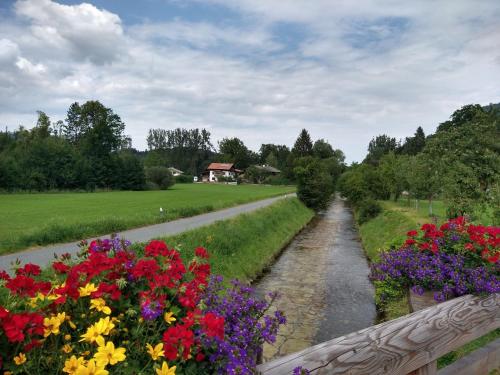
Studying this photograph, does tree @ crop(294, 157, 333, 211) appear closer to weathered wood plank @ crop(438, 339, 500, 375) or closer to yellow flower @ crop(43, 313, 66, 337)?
weathered wood plank @ crop(438, 339, 500, 375)

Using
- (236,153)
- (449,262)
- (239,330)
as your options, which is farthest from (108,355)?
(236,153)

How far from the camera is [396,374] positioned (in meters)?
2.59

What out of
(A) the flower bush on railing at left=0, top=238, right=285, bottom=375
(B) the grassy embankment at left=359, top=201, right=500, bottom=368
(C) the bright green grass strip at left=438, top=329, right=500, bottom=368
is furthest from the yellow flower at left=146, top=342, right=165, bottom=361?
(B) the grassy embankment at left=359, top=201, right=500, bottom=368

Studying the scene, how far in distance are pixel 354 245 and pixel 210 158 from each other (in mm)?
118558

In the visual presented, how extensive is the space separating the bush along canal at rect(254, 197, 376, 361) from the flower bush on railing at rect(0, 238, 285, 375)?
714cm

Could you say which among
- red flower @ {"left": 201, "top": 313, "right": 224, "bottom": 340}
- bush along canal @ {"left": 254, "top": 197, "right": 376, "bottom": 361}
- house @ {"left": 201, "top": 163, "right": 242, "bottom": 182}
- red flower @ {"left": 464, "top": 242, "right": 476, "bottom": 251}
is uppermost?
house @ {"left": 201, "top": 163, "right": 242, "bottom": 182}

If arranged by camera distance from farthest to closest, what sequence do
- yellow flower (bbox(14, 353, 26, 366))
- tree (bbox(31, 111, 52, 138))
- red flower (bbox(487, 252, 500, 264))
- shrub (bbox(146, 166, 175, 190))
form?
tree (bbox(31, 111, 52, 138)) < shrub (bbox(146, 166, 175, 190)) < red flower (bbox(487, 252, 500, 264)) < yellow flower (bbox(14, 353, 26, 366))

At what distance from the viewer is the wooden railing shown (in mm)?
2289

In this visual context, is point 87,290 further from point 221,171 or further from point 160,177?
point 221,171

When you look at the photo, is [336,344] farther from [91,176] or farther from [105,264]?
[91,176]

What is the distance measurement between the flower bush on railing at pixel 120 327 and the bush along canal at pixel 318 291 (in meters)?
7.14

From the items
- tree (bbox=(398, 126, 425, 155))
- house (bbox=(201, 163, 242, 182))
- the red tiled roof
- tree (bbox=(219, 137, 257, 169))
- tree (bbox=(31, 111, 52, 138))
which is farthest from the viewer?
tree (bbox=(219, 137, 257, 169))

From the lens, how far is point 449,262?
5051 millimetres

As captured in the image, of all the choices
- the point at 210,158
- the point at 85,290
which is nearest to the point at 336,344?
the point at 85,290
